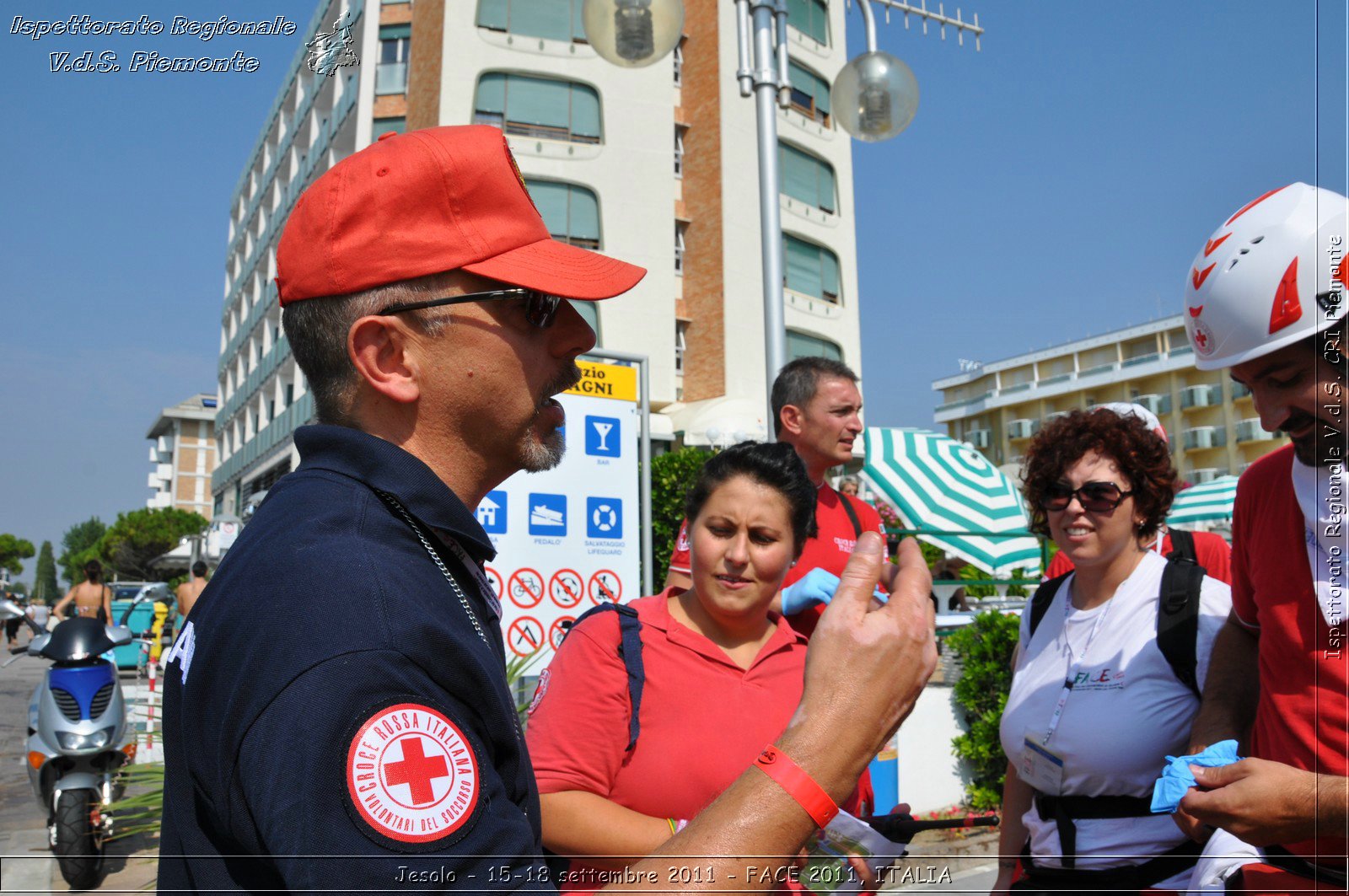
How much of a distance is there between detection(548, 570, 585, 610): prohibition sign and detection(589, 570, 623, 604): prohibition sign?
10cm

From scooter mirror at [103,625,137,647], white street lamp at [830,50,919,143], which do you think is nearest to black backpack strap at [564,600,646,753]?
white street lamp at [830,50,919,143]

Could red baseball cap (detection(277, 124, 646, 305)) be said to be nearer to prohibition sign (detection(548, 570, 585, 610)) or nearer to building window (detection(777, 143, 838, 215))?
prohibition sign (detection(548, 570, 585, 610))

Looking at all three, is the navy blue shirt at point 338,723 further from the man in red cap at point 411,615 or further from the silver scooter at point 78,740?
the silver scooter at point 78,740

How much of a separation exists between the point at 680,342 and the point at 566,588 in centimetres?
2216

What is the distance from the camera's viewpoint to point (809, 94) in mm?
30328

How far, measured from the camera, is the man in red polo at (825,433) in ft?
13.5

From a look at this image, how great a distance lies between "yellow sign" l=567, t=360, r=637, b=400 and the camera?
661cm

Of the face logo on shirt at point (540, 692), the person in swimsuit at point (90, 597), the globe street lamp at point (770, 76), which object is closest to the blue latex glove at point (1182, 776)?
the face logo on shirt at point (540, 692)

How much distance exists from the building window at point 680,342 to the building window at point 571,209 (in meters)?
3.45

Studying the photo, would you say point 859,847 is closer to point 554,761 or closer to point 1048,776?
point 554,761

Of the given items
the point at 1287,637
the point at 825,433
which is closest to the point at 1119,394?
the point at 825,433

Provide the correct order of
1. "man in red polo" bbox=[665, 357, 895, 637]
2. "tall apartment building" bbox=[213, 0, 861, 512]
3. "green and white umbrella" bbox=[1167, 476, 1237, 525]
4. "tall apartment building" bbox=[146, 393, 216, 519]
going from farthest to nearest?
"tall apartment building" bbox=[146, 393, 216, 519], "tall apartment building" bbox=[213, 0, 861, 512], "green and white umbrella" bbox=[1167, 476, 1237, 525], "man in red polo" bbox=[665, 357, 895, 637]

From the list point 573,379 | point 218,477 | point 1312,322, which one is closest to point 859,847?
point 573,379

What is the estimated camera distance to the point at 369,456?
1231 millimetres
